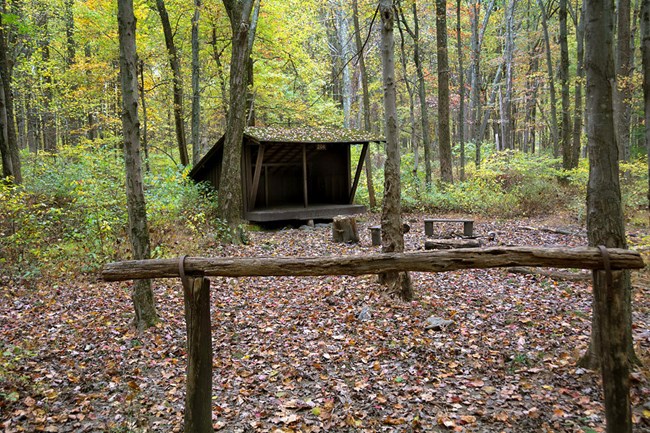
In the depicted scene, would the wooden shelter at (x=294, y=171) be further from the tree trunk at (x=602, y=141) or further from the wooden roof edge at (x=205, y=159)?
the tree trunk at (x=602, y=141)

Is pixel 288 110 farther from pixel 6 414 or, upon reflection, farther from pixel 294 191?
pixel 6 414

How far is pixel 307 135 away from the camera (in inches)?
586

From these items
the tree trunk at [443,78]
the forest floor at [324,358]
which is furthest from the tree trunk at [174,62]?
the tree trunk at [443,78]

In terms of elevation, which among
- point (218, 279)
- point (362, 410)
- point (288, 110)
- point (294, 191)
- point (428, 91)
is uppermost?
point (428, 91)

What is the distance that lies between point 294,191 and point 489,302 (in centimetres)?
1249

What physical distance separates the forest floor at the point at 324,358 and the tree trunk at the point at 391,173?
0.42 meters

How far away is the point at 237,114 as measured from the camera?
11492 millimetres

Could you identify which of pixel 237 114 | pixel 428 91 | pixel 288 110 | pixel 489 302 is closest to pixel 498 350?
pixel 489 302

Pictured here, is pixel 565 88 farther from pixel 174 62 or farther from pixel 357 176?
pixel 174 62

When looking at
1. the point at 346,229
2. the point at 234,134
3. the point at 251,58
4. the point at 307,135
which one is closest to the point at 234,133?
the point at 234,134

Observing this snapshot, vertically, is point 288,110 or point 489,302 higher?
point 288,110

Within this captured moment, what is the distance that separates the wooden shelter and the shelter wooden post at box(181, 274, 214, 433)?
10437 mm

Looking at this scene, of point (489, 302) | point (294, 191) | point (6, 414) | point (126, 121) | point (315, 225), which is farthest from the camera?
point (294, 191)

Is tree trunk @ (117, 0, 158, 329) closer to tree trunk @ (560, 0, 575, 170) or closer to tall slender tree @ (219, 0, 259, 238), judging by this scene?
tall slender tree @ (219, 0, 259, 238)
